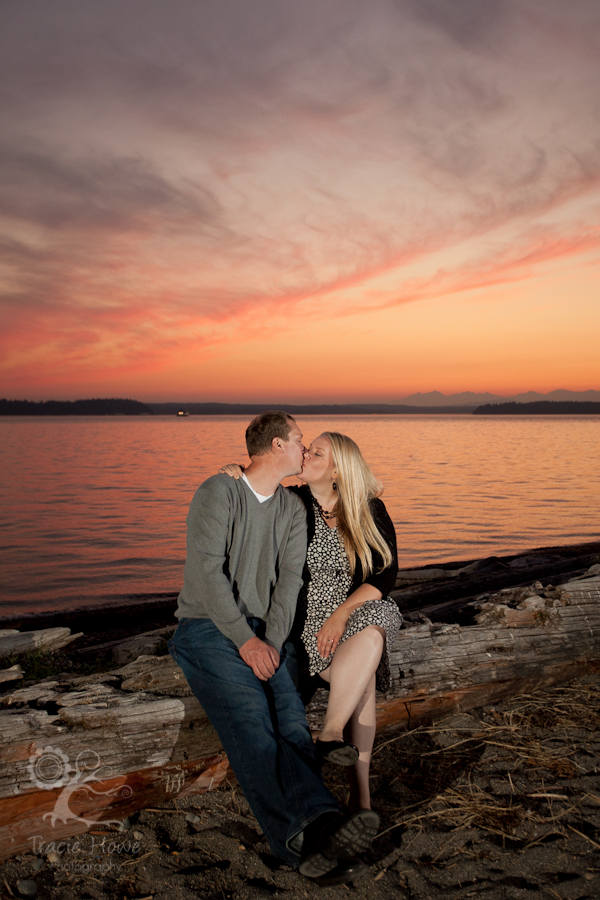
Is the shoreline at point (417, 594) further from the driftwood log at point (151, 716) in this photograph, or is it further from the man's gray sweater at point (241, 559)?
the man's gray sweater at point (241, 559)

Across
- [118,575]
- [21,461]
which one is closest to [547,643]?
[118,575]

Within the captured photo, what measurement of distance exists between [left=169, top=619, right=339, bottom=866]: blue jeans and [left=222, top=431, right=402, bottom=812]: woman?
0.30 m

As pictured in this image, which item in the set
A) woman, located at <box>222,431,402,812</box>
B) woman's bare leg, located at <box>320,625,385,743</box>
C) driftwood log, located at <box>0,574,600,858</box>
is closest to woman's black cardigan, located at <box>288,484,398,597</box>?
woman, located at <box>222,431,402,812</box>

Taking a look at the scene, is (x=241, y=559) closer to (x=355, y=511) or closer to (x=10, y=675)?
(x=355, y=511)

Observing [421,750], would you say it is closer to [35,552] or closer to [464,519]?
[35,552]

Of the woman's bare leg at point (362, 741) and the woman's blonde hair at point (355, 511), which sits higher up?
the woman's blonde hair at point (355, 511)

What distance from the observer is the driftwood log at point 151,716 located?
3100 millimetres

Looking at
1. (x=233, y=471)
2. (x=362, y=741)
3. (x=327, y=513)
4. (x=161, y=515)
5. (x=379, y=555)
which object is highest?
(x=233, y=471)

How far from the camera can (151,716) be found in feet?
11.3

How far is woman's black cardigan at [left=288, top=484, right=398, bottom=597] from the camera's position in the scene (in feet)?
13.5

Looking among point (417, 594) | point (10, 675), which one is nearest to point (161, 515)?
point (417, 594)

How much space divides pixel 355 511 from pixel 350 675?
1160 mm

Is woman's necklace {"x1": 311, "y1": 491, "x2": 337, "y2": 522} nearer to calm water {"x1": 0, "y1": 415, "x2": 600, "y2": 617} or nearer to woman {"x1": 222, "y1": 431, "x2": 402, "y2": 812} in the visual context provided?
woman {"x1": 222, "y1": 431, "x2": 402, "y2": 812}

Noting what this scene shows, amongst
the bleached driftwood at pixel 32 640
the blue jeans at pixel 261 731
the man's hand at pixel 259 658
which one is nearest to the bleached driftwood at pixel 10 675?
the blue jeans at pixel 261 731
